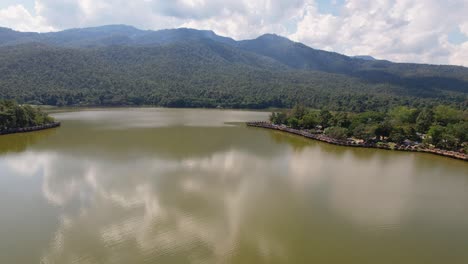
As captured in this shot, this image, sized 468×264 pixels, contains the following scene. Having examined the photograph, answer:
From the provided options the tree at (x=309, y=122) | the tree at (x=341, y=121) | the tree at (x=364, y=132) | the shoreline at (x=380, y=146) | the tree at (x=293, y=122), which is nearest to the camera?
the shoreline at (x=380, y=146)

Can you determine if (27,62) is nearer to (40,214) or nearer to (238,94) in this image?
(238,94)

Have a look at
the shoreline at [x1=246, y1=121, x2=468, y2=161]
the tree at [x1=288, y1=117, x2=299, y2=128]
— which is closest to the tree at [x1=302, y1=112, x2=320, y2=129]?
the tree at [x1=288, y1=117, x2=299, y2=128]

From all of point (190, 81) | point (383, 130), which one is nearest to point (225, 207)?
point (383, 130)

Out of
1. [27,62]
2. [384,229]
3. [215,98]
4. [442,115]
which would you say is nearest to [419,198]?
[384,229]

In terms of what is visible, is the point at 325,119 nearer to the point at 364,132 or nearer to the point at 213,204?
the point at 364,132

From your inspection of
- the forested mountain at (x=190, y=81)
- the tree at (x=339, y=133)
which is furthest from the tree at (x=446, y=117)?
the forested mountain at (x=190, y=81)

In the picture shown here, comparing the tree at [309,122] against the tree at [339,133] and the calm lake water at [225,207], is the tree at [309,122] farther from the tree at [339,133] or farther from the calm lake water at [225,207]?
the calm lake water at [225,207]
